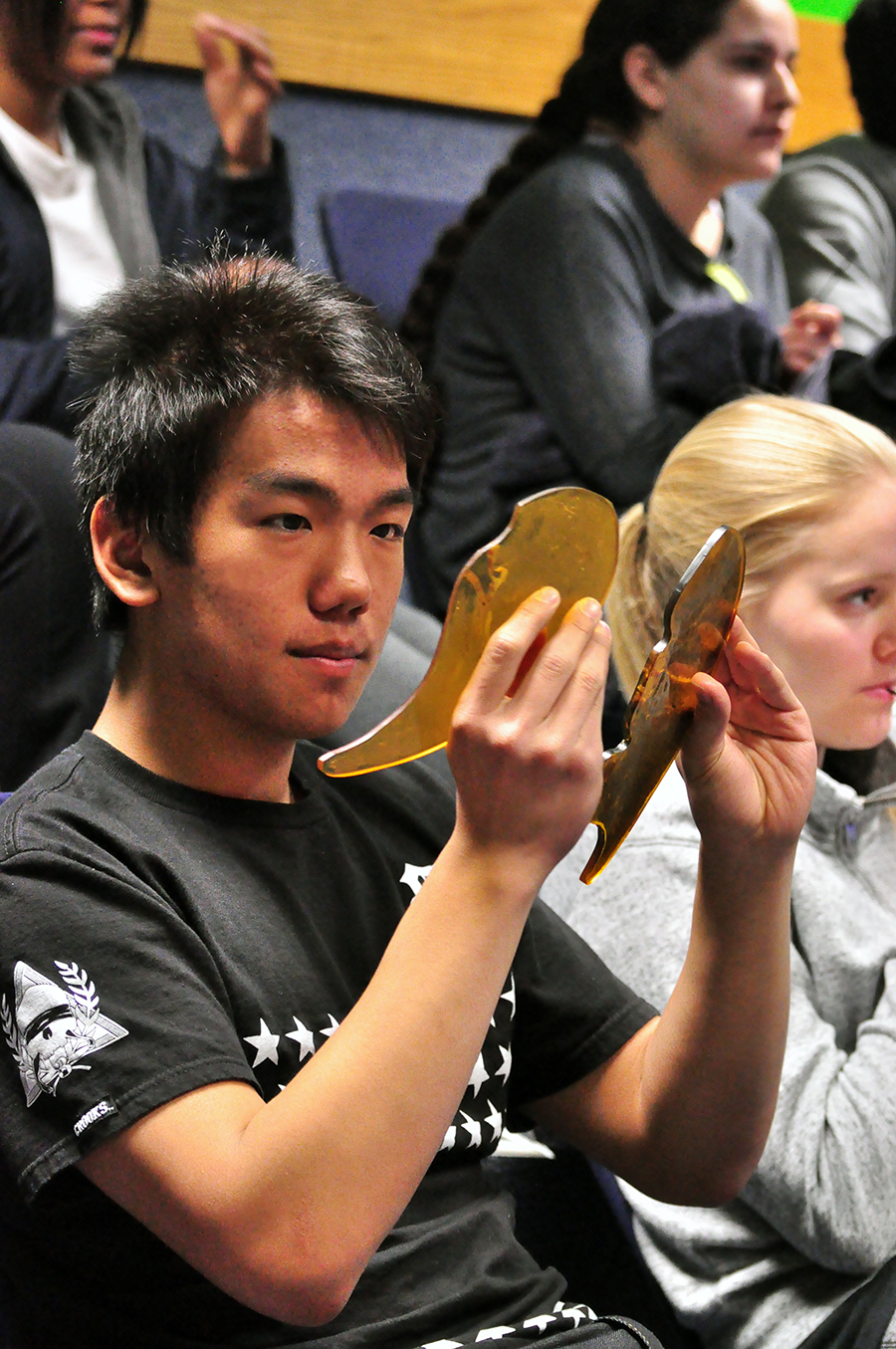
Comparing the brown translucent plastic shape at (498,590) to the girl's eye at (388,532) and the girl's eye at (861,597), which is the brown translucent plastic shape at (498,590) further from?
the girl's eye at (861,597)

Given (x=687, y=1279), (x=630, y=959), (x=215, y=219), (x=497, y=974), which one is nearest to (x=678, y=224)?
(x=215, y=219)

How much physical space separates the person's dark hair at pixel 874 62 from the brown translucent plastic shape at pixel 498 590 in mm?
2014

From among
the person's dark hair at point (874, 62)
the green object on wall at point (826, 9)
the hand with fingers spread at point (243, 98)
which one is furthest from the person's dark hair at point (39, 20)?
the green object on wall at point (826, 9)

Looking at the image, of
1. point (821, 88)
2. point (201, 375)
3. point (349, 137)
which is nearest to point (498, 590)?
point (201, 375)

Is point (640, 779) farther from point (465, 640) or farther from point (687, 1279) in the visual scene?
point (687, 1279)

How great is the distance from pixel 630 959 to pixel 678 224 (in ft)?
3.98

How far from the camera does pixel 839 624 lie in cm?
101

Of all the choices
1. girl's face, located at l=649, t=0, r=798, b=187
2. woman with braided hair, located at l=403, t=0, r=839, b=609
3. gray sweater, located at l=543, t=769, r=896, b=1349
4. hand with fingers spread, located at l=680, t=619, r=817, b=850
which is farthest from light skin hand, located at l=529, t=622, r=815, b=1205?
girl's face, located at l=649, t=0, r=798, b=187

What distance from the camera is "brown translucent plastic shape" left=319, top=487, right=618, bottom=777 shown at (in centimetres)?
59

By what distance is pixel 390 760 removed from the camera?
62 centimetres

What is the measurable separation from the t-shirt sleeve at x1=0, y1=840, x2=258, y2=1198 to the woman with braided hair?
3.44 ft

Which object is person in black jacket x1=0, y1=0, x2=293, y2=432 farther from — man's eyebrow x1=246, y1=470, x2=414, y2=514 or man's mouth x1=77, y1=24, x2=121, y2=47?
man's eyebrow x1=246, y1=470, x2=414, y2=514

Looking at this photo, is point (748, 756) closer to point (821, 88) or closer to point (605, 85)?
point (605, 85)

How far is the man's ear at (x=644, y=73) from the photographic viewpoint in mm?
1865
